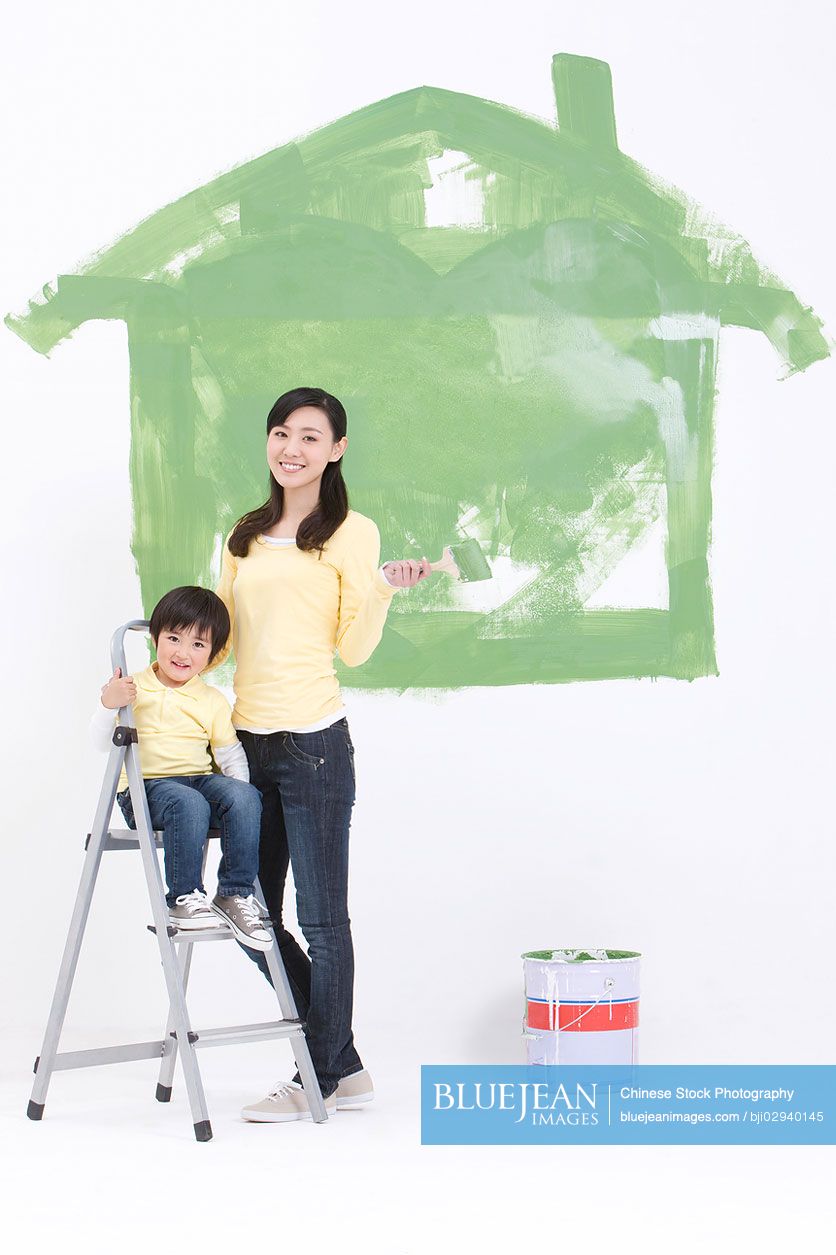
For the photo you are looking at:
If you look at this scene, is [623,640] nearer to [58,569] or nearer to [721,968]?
[721,968]

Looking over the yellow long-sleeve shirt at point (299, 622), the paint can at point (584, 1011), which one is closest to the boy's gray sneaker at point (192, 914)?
the yellow long-sleeve shirt at point (299, 622)

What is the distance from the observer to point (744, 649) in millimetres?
2889

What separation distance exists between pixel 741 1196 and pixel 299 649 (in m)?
1.10

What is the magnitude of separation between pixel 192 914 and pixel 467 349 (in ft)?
4.66

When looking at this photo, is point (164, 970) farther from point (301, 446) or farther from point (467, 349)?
point (467, 349)

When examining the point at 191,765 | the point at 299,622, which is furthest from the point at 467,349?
the point at 191,765

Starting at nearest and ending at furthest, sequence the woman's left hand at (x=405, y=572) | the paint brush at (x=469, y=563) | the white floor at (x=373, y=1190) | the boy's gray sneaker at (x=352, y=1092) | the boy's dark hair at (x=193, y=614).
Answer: the white floor at (x=373, y=1190) → the woman's left hand at (x=405, y=572) → the boy's dark hair at (x=193, y=614) → the boy's gray sneaker at (x=352, y=1092) → the paint brush at (x=469, y=563)

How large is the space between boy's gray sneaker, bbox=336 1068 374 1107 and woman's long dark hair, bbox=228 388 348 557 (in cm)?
97

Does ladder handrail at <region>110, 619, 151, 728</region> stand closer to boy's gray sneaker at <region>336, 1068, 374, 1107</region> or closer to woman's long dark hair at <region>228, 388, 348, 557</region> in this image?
woman's long dark hair at <region>228, 388, 348, 557</region>

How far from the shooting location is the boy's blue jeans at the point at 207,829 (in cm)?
216

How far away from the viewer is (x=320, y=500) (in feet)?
7.64

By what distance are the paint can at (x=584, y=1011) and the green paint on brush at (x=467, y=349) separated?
0.66 meters

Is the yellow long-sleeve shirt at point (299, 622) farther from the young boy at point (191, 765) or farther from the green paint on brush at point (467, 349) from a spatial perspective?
the green paint on brush at point (467, 349)

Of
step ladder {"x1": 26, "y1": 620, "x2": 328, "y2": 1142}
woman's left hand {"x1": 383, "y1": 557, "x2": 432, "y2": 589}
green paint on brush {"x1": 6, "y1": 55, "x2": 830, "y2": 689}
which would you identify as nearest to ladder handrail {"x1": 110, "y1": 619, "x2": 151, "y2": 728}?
step ladder {"x1": 26, "y1": 620, "x2": 328, "y2": 1142}
